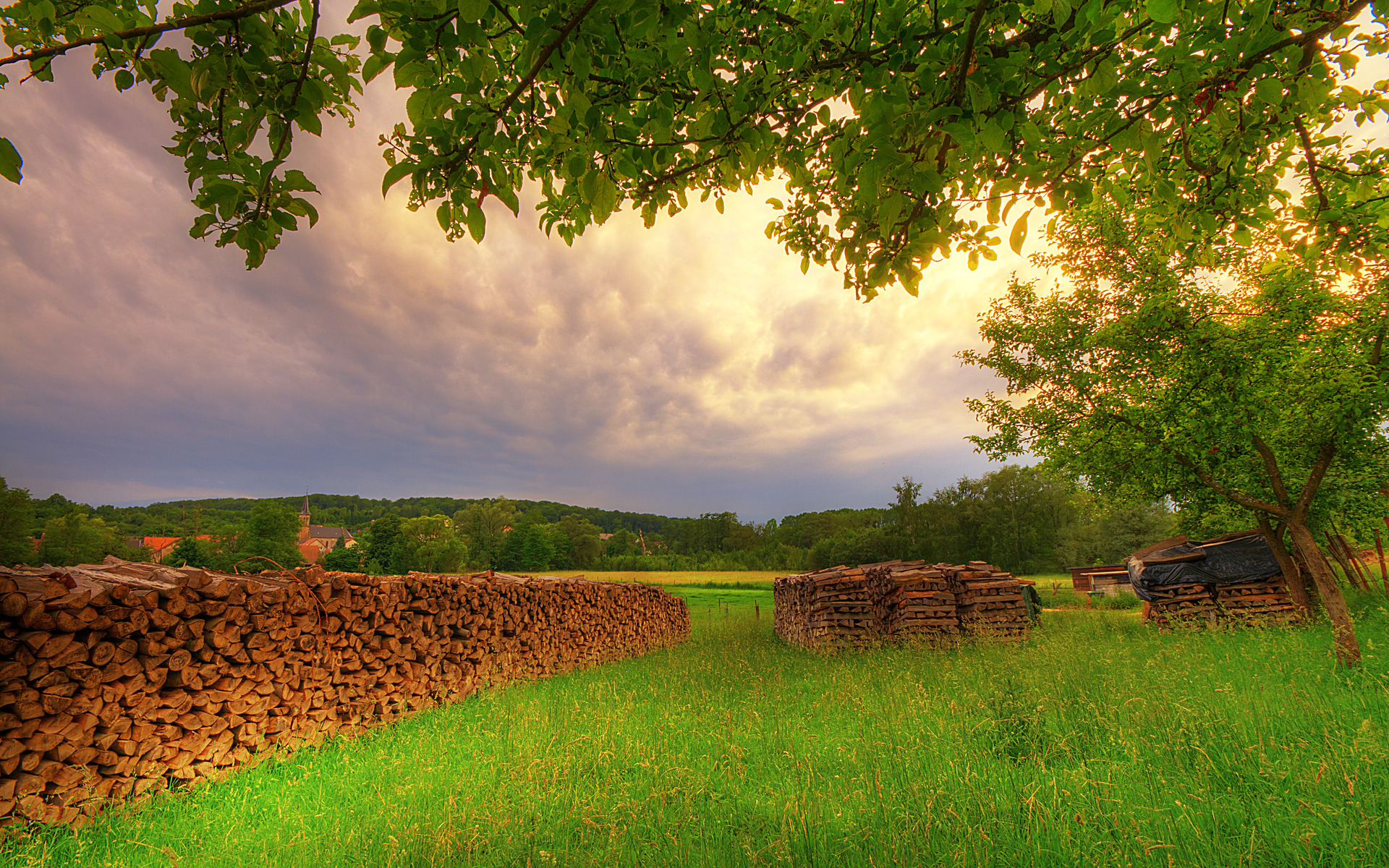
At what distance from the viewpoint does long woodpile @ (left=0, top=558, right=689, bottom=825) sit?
3.41 meters

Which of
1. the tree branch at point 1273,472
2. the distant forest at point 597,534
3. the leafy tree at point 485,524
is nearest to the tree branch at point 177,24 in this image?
the tree branch at point 1273,472

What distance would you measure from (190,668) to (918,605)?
11059 mm

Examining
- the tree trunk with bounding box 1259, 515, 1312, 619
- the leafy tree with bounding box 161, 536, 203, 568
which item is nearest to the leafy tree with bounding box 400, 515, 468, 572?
the leafy tree with bounding box 161, 536, 203, 568

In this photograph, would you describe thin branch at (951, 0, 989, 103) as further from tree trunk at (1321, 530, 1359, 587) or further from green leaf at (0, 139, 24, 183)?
tree trunk at (1321, 530, 1359, 587)

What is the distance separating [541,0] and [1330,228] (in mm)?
5333

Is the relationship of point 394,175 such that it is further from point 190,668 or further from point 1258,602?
point 1258,602

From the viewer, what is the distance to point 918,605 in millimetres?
10547

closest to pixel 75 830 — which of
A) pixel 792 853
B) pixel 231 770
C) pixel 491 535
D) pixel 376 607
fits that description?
pixel 231 770

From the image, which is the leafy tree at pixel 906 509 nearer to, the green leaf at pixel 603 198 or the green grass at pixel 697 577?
the green grass at pixel 697 577

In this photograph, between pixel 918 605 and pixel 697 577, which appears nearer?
pixel 918 605

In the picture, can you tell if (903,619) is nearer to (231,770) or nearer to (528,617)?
(528,617)

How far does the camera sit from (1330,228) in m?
3.55

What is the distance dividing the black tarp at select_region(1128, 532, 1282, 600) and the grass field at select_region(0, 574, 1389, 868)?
5368mm

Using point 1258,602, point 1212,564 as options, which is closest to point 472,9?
point 1212,564
